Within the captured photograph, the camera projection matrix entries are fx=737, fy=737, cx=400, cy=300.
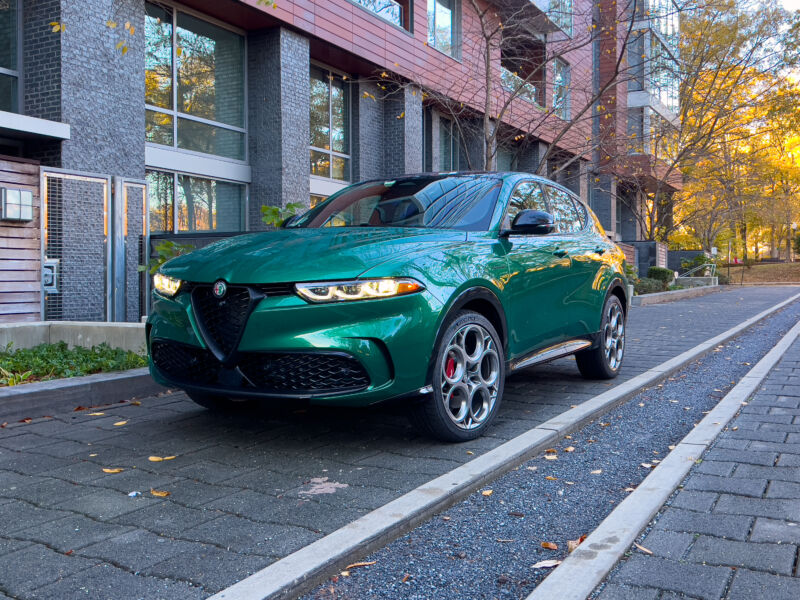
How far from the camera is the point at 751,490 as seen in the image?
3559mm

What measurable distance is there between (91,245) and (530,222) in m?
5.86

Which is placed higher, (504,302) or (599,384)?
(504,302)

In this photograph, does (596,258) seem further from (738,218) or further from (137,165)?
(738,218)

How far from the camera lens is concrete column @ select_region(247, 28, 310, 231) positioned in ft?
47.1

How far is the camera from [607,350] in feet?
22.4

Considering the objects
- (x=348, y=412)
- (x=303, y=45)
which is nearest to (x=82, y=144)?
(x=303, y=45)

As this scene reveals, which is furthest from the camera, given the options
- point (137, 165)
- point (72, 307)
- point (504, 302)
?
point (137, 165)

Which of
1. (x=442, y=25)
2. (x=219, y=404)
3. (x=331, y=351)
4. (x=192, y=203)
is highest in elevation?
(x=442, y=25)

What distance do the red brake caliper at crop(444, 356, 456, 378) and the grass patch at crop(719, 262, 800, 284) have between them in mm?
44018

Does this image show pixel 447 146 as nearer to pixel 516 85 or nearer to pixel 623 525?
pixel 516 85

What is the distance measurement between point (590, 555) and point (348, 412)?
2.77m

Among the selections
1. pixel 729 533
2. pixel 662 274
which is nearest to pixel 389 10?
pixel 662 274

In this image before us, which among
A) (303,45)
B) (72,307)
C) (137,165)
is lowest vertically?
(72,307)

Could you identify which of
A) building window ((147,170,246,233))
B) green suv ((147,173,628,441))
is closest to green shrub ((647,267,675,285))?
building window ((147,170,246,233))
